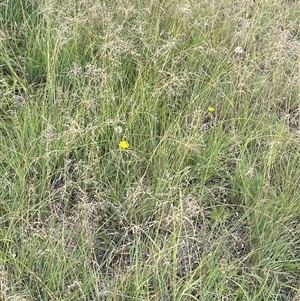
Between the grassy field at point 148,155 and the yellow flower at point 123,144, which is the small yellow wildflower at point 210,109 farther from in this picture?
the yellow flower at point 123,144

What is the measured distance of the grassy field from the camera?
65.4 inches

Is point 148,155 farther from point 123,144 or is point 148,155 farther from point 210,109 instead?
point 210,109

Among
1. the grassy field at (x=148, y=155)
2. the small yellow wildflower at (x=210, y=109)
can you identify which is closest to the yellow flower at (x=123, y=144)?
the grassy field at (x=148, y=155)

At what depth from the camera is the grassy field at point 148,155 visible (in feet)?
→ 5.45

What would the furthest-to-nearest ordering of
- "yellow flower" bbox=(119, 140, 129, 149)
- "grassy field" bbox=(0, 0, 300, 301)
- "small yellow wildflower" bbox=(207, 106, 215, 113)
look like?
"small yellow wildflower" bbox=(207, 106, 215, 113), "yellow flower" bbox=(119, 140, 129, 149), "grassy field" bbox=(0, 0, 300, 301)

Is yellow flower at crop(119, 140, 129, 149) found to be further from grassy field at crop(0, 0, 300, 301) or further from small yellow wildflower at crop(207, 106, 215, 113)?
small yellow wildflower at crop(207, 106, 215, 113)

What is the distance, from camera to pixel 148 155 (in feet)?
6.77

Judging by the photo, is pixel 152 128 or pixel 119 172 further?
pixel 152 128

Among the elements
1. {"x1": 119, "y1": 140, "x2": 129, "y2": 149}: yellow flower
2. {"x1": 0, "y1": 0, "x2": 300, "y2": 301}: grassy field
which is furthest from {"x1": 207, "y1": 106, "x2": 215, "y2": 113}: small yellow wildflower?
{"x1": 119, "y1": 140, "x2": 129, "y2": 149}: yellow flower

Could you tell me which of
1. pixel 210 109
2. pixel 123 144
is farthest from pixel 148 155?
pixel 210 109

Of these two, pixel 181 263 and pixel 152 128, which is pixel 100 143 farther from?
pixel 181 263

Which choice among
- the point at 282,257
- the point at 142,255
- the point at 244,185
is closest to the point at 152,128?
the point at 244,185

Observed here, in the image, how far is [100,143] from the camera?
207cm

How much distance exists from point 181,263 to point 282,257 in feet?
1.18
